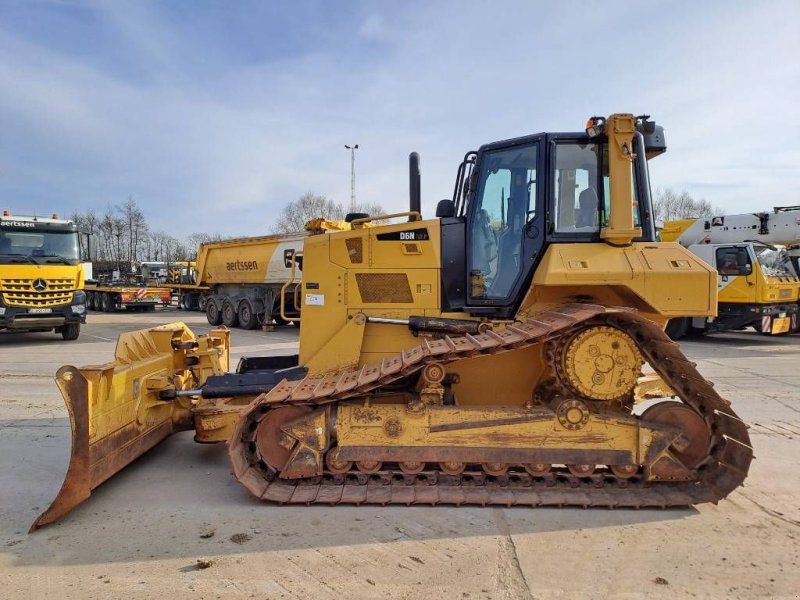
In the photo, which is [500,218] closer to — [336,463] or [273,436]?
[336,463]

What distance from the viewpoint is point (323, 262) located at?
4652 millimetres

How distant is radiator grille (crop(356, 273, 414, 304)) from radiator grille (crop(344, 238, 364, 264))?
0.13 metres

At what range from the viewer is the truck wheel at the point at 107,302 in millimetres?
27438

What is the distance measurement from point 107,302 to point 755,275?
2827 centimetres

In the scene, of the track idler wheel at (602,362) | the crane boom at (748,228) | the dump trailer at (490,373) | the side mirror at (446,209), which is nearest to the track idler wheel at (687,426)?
the dump trailer at (490,373)

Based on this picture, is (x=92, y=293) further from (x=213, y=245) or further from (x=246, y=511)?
(x=246, y=511)

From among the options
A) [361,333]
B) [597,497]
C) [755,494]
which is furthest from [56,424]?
[755,494]

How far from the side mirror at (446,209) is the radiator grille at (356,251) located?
743 mm

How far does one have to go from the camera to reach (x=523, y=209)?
14.3ft

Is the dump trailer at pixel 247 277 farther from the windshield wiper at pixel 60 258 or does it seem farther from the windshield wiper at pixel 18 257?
the windshield wiper at pixel 18 257

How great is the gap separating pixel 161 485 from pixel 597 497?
10.8 feet

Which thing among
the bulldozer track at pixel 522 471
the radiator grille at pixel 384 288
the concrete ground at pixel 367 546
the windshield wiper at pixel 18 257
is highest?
the windshield wiper at pixel 18 257

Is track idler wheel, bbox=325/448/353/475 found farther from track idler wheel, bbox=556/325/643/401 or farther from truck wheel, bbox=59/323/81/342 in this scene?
truck wheel, bbox=59/323/81/342

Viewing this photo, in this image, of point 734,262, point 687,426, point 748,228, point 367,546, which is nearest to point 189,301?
point 734,262
